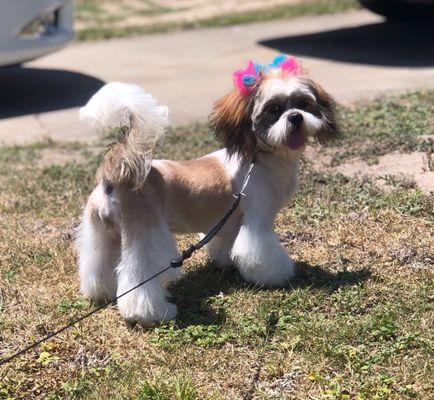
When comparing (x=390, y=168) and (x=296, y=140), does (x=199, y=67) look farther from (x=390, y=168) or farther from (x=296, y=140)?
(x=296, y=140)

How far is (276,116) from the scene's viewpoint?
409 centimetres

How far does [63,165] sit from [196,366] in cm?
348

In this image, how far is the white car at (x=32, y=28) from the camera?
8.49m

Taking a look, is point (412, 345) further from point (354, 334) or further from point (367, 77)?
point (367, 77)

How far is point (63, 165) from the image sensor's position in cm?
685

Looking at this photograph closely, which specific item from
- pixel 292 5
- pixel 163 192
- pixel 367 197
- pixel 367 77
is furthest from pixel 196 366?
pixel 292 5

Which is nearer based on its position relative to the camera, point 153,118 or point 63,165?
point 153,118

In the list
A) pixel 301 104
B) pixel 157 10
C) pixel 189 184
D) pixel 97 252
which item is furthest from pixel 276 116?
pixel 157 10

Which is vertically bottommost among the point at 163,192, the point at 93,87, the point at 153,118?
the point at 93,87

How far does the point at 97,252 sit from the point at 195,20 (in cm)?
939

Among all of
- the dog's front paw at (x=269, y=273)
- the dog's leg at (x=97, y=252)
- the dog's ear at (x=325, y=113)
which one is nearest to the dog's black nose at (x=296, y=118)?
the dog's ear at (x=325, y=113)

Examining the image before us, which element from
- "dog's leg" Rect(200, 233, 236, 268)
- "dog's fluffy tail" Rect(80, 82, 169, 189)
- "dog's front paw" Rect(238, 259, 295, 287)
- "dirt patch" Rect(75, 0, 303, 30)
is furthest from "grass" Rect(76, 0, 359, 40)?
"dog's fluffy tail" Rect(80, 82, 169, 189)

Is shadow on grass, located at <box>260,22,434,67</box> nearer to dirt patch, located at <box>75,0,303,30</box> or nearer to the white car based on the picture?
dirt patch, located at <box>75,0,303,30</box>

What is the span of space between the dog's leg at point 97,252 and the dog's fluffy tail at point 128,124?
20 centimetres
